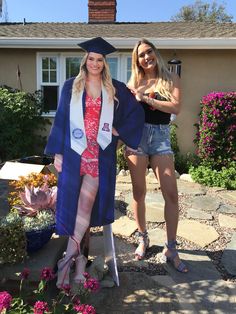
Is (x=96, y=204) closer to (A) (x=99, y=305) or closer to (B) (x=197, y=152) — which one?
(A) (x=99, y=305)

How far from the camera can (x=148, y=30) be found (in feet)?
30.3

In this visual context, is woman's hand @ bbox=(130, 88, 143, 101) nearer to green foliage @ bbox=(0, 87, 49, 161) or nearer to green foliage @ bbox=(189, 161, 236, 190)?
green foliage @ bbox=(189, 161, 236, 190)

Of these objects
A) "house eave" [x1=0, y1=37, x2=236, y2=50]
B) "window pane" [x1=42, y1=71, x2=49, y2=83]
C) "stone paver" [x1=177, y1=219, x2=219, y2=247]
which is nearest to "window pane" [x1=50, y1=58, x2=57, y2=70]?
"window pane" [x1=42, y1=71, x2=49, y2=83]

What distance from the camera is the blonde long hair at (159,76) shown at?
9.62ft

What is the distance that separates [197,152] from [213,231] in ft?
12.3

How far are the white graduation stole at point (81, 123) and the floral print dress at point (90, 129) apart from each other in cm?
3

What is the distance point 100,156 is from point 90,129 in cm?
22

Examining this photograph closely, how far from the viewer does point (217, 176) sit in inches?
257

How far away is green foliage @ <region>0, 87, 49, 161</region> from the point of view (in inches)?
290

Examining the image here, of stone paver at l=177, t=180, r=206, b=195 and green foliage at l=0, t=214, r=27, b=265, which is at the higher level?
green foliage at l=0, t=214, r=27, b=265

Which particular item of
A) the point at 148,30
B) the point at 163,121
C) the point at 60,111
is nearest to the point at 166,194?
the point at 163,121

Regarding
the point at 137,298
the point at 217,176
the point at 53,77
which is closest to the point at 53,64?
the point at 53,77

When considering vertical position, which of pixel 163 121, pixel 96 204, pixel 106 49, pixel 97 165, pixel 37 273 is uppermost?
pixel 106 49

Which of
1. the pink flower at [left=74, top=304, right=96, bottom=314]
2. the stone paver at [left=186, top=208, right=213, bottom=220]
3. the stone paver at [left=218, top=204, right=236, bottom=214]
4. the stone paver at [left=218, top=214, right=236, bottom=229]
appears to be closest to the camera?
the pink flower at [left=74, top=304, right=96, bottom=314]
